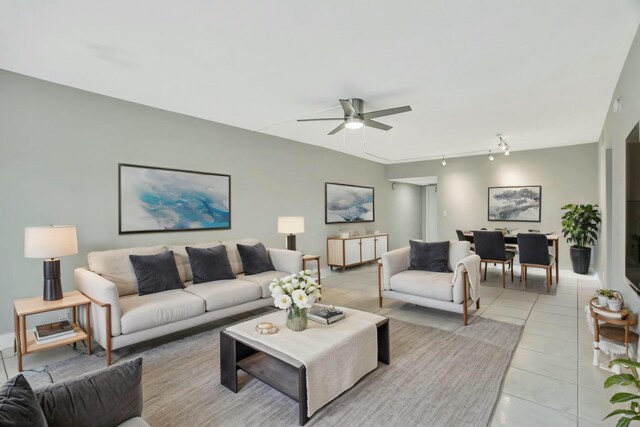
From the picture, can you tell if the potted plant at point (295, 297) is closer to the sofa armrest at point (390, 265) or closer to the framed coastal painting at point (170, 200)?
the sofa armrest at point (390, 265)

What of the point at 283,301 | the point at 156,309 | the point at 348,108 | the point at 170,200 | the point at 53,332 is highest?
the point at 348,108

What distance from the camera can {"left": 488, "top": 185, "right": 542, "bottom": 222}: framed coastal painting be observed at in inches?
257

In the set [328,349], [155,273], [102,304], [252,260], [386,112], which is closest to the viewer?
[328,349]

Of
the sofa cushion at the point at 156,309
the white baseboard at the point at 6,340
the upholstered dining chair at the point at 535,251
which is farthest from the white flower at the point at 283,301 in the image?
the upholstered dining chair at the point at 535,251

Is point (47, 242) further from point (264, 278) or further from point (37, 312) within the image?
point (264, 278)

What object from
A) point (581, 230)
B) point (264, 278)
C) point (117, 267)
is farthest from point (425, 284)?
point (581, 230)

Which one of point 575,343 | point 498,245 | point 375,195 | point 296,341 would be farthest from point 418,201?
point 296,341

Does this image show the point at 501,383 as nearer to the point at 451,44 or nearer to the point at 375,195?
the point at 451,44

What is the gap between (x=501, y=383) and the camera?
2393 mm

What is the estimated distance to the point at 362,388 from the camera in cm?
235

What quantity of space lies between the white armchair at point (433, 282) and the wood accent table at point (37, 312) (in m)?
3.17

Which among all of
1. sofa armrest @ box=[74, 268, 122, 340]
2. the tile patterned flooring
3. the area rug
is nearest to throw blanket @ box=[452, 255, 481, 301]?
the tile patterned flooring

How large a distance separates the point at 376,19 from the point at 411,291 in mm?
2933

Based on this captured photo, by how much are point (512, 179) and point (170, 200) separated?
6.52m
